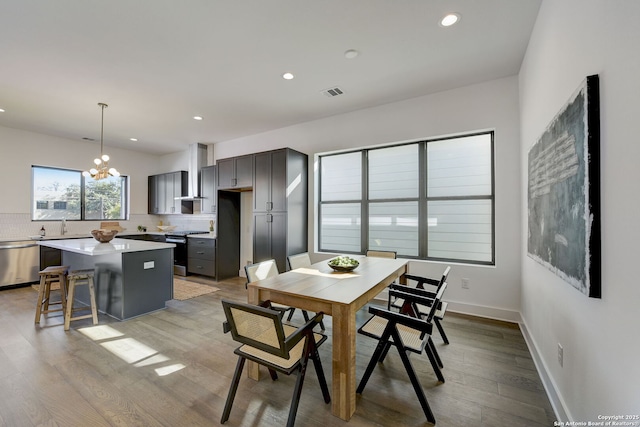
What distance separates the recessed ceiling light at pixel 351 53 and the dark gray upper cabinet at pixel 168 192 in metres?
5.10

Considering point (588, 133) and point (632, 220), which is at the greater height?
point (588, 133)

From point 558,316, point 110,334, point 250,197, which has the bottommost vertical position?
point 110,334

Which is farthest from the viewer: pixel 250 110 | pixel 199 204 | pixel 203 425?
pixel 199 204

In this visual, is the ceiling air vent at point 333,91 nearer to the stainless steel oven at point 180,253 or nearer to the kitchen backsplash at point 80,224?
the kitchen backsplash at point 80,224

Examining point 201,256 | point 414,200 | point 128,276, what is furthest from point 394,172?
point 201,256

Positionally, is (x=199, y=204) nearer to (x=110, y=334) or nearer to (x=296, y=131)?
(x=296, y=131)

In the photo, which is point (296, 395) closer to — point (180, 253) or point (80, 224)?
point (180, 253)

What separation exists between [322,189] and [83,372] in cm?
368

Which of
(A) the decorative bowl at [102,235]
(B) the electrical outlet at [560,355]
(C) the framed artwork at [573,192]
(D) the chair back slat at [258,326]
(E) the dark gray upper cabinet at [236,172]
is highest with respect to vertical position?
(E) the dark gray upper cabinet at [236,172]

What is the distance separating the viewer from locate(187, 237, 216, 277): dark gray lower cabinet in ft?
17.3

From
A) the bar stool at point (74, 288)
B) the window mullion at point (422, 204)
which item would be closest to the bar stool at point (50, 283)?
the bar stool at point (74, 288)

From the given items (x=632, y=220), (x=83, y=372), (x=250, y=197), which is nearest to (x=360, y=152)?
(x=250, y=197)

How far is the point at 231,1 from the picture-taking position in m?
2.05

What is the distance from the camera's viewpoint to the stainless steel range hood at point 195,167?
592 cm
